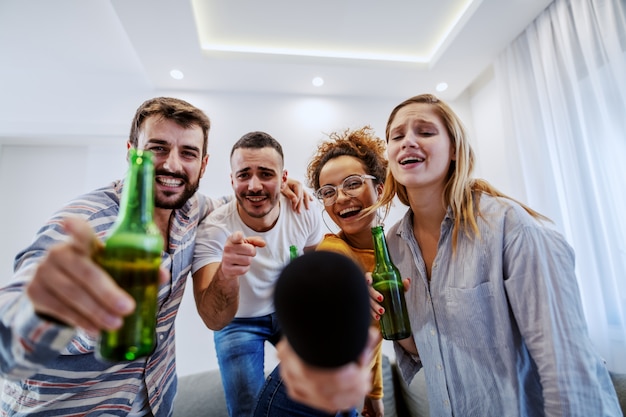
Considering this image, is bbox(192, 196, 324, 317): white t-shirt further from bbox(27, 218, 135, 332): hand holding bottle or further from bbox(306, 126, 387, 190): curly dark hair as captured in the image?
bbox(27, 218, 135, 332): hand holding bottle

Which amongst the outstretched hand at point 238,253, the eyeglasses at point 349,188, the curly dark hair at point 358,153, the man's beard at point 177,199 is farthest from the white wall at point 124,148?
the outstretched hand at point 238,253

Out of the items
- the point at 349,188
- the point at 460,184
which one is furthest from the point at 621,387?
the point at 349,188

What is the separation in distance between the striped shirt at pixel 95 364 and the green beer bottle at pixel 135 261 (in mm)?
300

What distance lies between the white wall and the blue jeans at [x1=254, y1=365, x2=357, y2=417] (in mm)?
1643

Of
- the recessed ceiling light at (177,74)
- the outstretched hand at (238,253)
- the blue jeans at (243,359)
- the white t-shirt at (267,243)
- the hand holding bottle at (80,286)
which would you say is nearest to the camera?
the hand holding bottle at (80,286)

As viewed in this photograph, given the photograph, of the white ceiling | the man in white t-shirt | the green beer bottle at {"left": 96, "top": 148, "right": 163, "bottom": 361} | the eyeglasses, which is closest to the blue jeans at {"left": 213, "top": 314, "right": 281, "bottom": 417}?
the man in white t-shirt

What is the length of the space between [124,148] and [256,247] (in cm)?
213

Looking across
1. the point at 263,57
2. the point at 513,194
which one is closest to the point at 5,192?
the point at 263,57

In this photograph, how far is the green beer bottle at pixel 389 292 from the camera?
3.31ft

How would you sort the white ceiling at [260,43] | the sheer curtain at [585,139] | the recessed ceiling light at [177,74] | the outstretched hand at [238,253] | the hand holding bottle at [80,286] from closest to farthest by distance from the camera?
the hand holding bottle at [80,286] < the outstretched hand at [238,253] < the sheer curtain at [585,139] < the white ceiling at [260,43] < the recessed ceiling light at [177,74]

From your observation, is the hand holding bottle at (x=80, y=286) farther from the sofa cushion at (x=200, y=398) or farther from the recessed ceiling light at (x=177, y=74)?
the recessed ceiling light at (x=177, y=74)

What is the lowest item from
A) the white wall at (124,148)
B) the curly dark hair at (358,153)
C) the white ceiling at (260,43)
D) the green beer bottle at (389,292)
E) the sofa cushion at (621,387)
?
the sofa cushion at (621,387)

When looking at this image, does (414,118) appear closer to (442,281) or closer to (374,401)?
(442,281)

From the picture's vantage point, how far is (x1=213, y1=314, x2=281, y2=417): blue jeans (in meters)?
1.39
